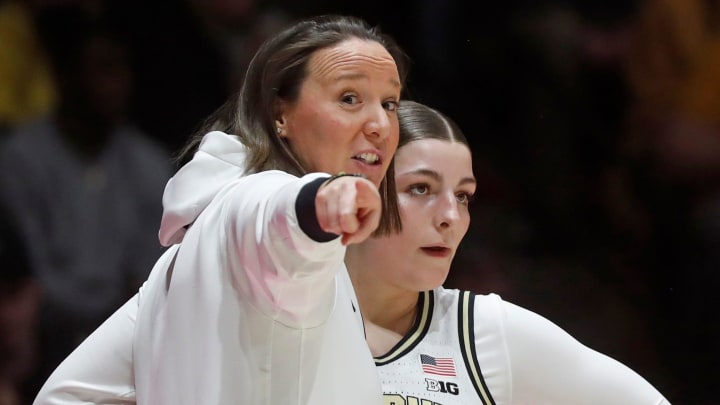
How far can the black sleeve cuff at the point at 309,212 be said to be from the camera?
5.65 ft

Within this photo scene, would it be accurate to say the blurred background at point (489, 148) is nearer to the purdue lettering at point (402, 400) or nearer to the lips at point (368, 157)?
the purdue lettering at point (402, 400)

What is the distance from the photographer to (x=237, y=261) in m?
1.92

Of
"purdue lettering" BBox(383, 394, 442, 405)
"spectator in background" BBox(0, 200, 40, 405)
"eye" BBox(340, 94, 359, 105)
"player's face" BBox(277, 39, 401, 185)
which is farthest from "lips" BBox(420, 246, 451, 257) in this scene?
"spectator in background" BBox(0, 200, 40, 405)

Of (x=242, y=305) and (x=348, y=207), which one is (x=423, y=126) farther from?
(x=348, y=207)

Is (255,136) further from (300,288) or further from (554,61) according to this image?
(554,61)

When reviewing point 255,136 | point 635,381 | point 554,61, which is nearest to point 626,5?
point 554,61

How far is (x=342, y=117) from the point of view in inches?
86.1

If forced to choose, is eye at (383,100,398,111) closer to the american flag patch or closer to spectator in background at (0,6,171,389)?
the american flag patch

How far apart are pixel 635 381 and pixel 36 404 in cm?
138

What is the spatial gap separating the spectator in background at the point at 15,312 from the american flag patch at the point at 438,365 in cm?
198

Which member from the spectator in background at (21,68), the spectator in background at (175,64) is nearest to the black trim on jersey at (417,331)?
the spectator in background at (175,64)

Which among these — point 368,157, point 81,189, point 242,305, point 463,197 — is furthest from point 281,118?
point 81,189

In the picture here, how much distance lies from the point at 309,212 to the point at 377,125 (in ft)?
1.75

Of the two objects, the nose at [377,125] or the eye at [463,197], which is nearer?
the nose at [377,125]
